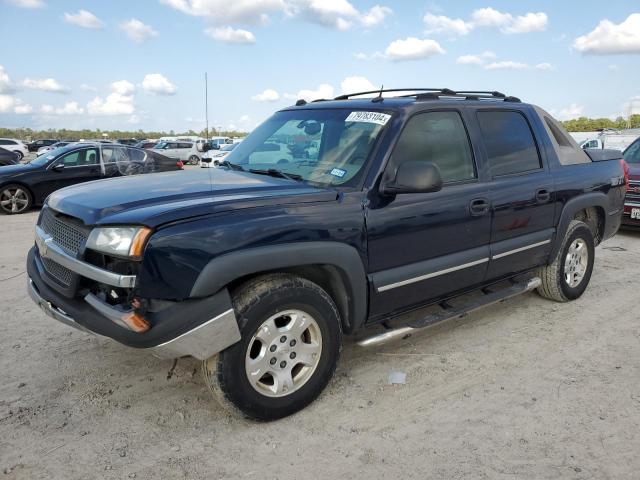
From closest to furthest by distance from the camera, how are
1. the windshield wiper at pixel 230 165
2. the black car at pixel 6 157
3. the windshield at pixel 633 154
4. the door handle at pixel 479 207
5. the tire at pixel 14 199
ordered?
the door handle at pixel 479 207, the windshield wiper at pixel 230 165, the windshield at pixel 633 154, the tire at pixel 14 199, the black car at pixel 6 157

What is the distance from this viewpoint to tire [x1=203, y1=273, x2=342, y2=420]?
278cm

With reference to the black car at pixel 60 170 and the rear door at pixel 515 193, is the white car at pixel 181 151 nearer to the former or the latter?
the black car at pixel 60 170

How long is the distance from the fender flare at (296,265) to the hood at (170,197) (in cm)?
26

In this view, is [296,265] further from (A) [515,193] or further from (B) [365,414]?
(A) [515,193]

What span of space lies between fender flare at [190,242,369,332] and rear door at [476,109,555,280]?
1328 millimetres

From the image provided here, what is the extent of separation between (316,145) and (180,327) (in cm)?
169

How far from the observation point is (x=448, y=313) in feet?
12.4

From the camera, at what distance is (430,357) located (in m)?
3.88

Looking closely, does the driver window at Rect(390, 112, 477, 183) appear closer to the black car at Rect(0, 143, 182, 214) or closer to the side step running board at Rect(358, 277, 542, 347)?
the side step running board at Rect(358, 277, 542, 347)

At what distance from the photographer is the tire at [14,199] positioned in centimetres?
1066

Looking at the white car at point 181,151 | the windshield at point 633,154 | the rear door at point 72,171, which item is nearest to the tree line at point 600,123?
the white car at point 181,151

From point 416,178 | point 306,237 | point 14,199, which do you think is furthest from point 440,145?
point 14,199

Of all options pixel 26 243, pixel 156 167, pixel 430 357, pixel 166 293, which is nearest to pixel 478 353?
pixel 430 357

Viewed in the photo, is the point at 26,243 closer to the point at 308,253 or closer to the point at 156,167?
the point at 156,167
